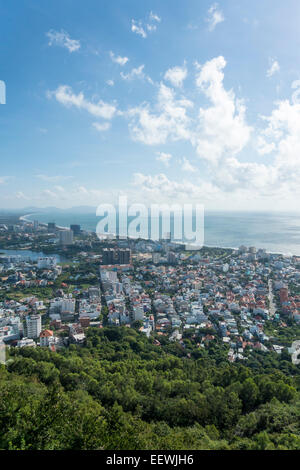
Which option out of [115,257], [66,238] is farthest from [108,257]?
[66,238]

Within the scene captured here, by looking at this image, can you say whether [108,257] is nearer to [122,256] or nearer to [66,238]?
[122,256]

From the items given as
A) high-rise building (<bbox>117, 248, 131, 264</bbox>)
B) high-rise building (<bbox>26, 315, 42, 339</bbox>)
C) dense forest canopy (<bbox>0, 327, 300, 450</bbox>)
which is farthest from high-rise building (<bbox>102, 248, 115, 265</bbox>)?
dense forest canopy (<bbox>0, 327, 300, 450</bbox>)

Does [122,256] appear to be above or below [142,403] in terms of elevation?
above

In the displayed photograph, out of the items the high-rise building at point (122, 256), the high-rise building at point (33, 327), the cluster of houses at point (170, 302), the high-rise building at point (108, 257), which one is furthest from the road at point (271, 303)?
the high-rise building at point (108, 257)

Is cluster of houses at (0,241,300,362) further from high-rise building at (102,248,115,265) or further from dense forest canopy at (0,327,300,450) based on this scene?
dense forest canopy at (0,327,300,450)

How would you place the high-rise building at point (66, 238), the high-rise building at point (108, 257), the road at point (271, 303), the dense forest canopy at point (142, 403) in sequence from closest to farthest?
the dense forest canopy at point (142, 403) → the road at point (271, 303) → the high-rise building at point (108, 257) → the high-rise building at point (66, 238)

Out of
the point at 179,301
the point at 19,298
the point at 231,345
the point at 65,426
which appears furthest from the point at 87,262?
the point at 65,426

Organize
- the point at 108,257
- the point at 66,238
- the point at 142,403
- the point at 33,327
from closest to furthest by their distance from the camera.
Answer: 1. the point at 142,403
2. the point at 33,327
3. the point at 108,257
4. the point at 66,238

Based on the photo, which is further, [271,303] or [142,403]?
[271,303]

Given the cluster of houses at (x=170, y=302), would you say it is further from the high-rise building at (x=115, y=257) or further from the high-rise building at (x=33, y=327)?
the high-rise building at (x=115, y=257)

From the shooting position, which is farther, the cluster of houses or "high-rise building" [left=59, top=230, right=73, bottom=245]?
"high-rise building" [left=59, top=230, right=73, bottom=245]

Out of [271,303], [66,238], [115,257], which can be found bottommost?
[271,303]

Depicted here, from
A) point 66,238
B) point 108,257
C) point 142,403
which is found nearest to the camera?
point 142,403

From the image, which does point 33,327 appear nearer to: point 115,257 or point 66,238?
point 115,257
